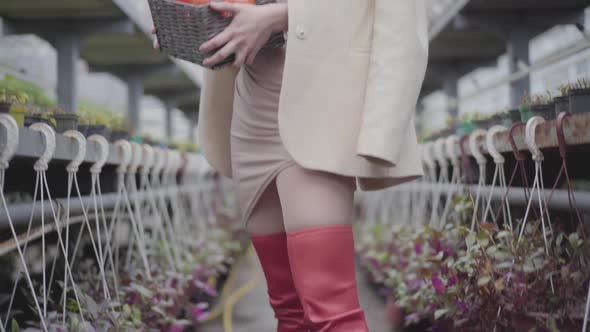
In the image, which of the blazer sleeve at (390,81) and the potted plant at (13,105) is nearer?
the blazer sleeve at (390,81)

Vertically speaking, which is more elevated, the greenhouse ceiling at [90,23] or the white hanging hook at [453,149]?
the greenhouse ceiling at [90,23]

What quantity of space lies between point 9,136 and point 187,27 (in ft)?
1.52

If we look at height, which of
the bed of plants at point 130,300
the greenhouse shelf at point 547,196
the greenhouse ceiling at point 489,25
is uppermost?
the greenhouse ceiling at point 489,25

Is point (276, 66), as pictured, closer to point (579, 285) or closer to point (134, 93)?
point (579, 285)

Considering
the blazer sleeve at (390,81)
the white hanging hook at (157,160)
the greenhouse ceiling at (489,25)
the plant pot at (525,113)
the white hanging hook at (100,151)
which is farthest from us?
the greenhouse ceiling at (489,25)

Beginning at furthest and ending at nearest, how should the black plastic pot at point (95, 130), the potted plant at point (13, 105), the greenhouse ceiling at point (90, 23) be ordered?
the greenhouse ceiling at point (90, 23), the black plastic pot at point (95, 130), the potted plant at point (13, 105)

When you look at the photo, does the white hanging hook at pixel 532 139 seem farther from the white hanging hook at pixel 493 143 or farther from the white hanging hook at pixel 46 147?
the white hanging hook at pixel 46 147

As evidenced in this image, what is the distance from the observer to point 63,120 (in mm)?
1882

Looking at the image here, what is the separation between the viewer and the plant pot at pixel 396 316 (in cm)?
287

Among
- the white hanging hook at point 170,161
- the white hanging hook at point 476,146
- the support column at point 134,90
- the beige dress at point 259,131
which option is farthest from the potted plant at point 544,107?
the support column at point 134,90

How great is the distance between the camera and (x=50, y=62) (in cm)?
496

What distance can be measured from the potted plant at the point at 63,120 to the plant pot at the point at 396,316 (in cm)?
159

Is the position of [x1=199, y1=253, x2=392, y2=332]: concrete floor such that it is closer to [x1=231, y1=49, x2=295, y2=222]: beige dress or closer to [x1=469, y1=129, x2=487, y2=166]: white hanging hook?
[x1=469, y1=129, x2=487, y2=166]: white hanging hook

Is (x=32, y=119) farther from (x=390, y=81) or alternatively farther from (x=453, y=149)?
(x=453, y=149)
